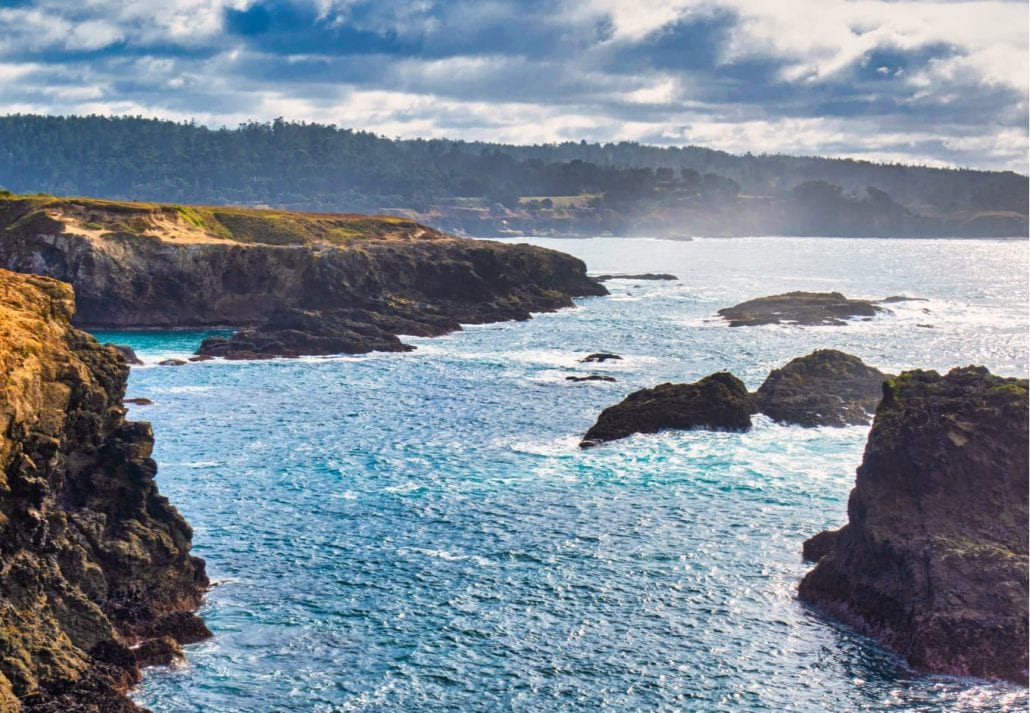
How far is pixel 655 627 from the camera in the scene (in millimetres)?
33938

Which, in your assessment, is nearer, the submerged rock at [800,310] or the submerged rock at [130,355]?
the submerged rock at [130,355]

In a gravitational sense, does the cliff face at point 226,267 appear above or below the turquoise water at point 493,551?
above

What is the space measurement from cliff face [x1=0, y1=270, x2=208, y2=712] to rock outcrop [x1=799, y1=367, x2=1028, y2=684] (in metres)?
19.9

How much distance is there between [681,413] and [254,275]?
61.5 metres

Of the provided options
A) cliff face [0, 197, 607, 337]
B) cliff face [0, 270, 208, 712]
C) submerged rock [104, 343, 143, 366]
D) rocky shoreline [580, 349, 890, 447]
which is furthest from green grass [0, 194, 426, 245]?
cliff face [0, 270, 208, 712]

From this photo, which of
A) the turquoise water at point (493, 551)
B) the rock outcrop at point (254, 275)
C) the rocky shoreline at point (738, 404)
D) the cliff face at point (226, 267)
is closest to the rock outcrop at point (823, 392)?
the rocky shoreline at point (738, 404)

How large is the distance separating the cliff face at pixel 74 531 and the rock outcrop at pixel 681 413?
27.2 m

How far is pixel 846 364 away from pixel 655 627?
39109 mm

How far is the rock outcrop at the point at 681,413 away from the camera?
5922 cm

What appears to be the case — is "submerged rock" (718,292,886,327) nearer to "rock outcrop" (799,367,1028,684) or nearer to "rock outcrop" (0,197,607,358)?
"rock outcrop" (0,197,607,358)

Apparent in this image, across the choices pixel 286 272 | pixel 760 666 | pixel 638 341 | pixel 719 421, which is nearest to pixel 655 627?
pixel 760 666

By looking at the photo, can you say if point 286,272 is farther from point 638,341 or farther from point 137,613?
point 137,613

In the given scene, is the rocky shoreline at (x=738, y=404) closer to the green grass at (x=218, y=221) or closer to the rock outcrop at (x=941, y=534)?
the rock outcrop at (x=941, y=534)

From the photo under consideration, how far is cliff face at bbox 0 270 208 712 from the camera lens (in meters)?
27.0
